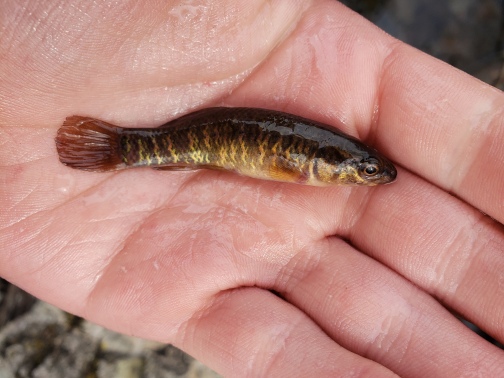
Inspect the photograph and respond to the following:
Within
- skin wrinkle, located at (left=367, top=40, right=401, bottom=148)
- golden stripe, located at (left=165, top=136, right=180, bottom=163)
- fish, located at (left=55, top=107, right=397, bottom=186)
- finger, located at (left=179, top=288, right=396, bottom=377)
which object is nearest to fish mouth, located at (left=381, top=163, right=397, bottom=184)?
fish, located at (left=55, top=107, right=397, bottom=186)

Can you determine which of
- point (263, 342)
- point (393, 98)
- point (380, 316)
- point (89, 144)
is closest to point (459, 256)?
point (380, 316)

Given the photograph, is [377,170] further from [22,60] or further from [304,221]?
[22,60]

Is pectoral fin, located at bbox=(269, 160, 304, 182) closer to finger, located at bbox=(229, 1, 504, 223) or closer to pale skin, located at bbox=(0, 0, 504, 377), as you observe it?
pale skin, located at bbox=(0, 0, 504, 377)

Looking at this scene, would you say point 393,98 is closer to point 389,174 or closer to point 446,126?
point 446,126

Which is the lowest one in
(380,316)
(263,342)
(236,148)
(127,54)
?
(263,342)

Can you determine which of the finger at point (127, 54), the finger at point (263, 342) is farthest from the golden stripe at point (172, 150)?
the finger at point (263, 342)
